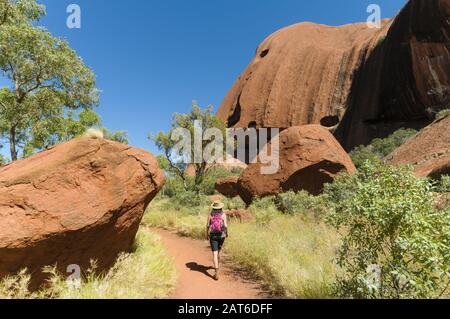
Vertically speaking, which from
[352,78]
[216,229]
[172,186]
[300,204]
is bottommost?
[216,229]

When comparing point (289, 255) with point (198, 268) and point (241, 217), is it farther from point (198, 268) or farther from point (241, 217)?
point (241, 217)

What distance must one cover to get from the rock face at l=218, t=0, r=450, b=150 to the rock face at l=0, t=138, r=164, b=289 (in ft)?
97.7

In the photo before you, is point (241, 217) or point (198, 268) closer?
point (198, 268)

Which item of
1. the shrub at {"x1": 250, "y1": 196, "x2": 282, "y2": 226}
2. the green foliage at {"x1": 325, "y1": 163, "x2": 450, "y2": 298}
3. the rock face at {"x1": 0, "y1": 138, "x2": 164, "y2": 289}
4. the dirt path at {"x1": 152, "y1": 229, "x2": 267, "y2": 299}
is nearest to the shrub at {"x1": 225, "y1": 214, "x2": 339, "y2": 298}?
the dirt path at {"x1": 152, "y1": 229, "x2": 267, "y2": 299}

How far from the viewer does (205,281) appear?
23.8 feet

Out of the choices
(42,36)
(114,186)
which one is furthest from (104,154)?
(42,36)

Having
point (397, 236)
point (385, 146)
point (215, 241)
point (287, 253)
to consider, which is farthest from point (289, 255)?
point (385, 146)

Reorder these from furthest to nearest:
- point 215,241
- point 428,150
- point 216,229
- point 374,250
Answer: point 428,150, point 216,229, point 215,241, point 374,250

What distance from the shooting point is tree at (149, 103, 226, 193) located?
2628 centimetres

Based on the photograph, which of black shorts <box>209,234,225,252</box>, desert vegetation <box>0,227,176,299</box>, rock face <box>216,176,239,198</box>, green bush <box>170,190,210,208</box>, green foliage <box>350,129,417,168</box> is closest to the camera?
desert vegetation <box>0,227,176,299</box>

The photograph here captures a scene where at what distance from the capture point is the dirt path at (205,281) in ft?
20.8

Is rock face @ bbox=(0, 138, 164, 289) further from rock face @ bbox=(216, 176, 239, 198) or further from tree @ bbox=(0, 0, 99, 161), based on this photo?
rock face @ bbox=(216, 176, 239, 198)

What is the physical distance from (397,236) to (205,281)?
4135mm
